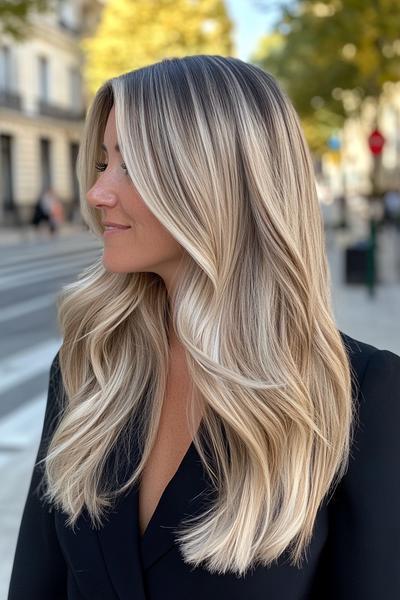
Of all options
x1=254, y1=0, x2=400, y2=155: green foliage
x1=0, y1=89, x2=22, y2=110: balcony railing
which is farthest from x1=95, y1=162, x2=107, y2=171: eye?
x1=0, y1=89, x2=22, y2=110: balcony railing

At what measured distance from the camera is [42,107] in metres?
40.0

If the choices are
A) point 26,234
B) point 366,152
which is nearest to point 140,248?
point 26,234

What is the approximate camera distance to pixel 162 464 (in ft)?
5.07

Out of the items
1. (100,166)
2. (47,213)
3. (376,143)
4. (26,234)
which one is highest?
(376,143)

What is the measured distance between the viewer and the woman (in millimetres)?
1401

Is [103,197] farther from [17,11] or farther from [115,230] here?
[17,11]

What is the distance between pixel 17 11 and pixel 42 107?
1912 cm

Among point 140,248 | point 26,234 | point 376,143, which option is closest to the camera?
point 140,248

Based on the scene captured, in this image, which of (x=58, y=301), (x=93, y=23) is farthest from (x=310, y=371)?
(x=93, y=23)

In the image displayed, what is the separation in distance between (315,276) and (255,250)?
12cm

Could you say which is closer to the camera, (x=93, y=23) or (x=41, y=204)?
(x=41, y=204)

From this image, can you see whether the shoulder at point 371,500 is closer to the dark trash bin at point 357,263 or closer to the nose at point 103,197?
the nose at point 103,197

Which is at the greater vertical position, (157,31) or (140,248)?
(157,31)

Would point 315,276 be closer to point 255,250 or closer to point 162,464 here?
point 255,250
